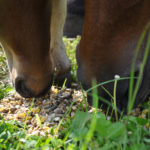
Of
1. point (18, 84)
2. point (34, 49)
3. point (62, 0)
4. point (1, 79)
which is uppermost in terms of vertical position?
point (62, 0)

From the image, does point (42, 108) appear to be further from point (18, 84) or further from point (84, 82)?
point (84, 82)

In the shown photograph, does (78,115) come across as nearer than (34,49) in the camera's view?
Yes

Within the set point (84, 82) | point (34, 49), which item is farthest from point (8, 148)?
point (34, 49)

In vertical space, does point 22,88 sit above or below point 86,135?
below

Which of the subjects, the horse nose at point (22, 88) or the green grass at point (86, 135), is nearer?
the green grass at point (86, 135)

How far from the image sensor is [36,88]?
157 centimetres

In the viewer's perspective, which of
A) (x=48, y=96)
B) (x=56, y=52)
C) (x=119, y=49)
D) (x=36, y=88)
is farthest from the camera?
(x=56, y=52)

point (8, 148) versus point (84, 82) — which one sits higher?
point (84, 82)

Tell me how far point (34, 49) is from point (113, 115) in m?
0.52

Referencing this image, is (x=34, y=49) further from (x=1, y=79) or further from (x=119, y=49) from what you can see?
(x=1, y=79)

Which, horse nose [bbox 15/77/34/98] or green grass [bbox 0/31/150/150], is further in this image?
horse nose [bbox 15/77/34/98]

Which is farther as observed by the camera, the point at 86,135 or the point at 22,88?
the point at 22,88

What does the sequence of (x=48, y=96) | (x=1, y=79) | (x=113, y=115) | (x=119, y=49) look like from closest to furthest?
(x=119, y=49) < (x=113, y=115) < (x=48, y=96) < (x=1, y=79)

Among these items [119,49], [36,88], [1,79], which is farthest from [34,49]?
[1,79]
